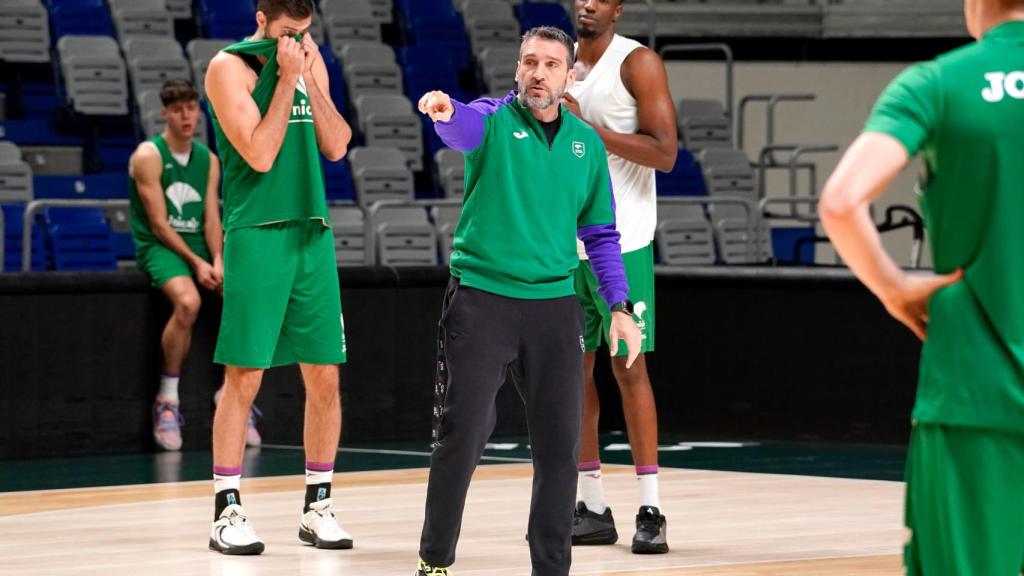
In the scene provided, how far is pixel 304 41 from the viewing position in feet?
20.2

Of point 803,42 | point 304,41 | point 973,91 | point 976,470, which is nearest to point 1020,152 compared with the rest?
point 973,91

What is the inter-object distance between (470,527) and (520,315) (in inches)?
87.5

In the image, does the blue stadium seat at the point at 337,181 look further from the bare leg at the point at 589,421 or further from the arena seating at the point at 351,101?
the bare leg at the point at 589,421

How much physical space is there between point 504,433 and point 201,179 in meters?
2.35

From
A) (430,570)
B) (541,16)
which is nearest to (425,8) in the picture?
(541,16)

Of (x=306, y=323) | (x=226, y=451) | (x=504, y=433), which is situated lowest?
(x=504, y=433)

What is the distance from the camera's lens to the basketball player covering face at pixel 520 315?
4797mm

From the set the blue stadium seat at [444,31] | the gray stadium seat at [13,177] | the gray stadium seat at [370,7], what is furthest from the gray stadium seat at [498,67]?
the gray stadium seat at [13,177]

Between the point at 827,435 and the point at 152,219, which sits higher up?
the point at 152,219

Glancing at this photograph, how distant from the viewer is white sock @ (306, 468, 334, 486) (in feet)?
20.8

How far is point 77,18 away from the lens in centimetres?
1395

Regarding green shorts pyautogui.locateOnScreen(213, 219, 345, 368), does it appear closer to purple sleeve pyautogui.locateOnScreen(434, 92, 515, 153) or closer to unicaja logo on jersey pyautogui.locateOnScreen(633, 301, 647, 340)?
unicaja logo on jersey pyautogui.locateOnScreen(633, 301, 647, 340)

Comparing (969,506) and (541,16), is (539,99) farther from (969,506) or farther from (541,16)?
(541,16)

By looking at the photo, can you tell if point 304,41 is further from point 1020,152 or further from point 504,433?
point 504,433
